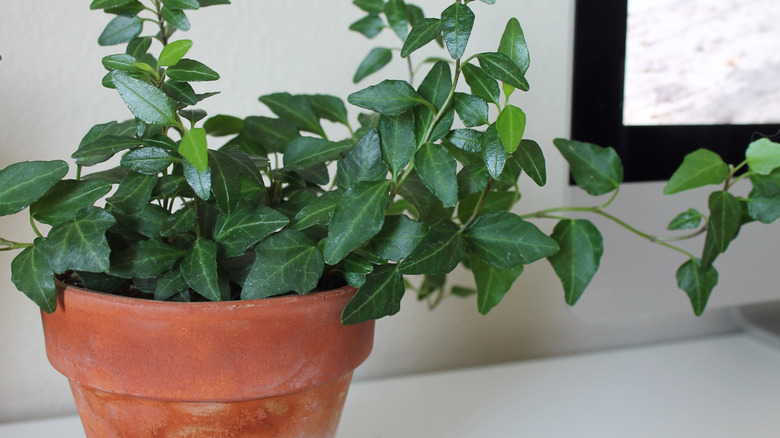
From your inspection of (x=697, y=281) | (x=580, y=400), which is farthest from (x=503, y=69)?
(x=580, y=400)

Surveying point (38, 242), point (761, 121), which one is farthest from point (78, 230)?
point (761, 121)

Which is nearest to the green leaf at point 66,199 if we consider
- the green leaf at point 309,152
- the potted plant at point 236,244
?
the potted plant at point 236,244

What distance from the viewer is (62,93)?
0.61 metres

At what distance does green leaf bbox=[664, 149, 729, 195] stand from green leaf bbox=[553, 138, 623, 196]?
0.12ft

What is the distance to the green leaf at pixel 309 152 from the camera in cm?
43

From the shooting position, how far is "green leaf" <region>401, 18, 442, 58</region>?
35 cm

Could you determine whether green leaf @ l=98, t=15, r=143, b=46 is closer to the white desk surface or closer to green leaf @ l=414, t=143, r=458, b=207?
green leaf @ l=414, t=143, r=458, b=207

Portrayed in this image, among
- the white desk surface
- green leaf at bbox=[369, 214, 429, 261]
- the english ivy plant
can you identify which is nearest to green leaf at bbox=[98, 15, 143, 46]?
the english ivy plant

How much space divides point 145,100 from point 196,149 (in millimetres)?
39

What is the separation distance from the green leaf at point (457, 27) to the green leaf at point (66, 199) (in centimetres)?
20

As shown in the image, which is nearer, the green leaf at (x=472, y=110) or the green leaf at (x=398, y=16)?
the green leaf at (x=472, y=110)

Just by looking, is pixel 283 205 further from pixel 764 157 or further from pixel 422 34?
pixel 764 157

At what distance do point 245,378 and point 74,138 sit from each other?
0.37m

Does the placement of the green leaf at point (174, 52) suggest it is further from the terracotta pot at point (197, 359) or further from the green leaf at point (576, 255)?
the green leaf at point (576, 255)
